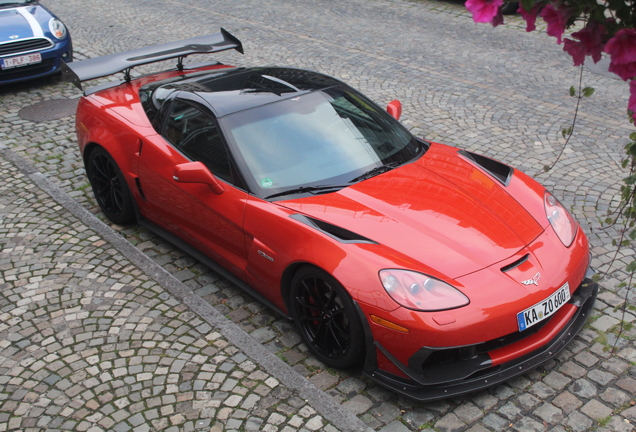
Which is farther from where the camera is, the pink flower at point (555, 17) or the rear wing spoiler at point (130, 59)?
the rear wing spoiler at point (130, 59)

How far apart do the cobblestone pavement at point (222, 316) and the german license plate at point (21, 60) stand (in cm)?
44

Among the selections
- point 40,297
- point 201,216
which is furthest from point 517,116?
point 40,297

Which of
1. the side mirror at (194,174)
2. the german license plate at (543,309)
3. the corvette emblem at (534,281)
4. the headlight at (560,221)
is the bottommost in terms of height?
the german license plate at (543,309)

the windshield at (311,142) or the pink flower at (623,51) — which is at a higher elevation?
the pink flower at (623,51)

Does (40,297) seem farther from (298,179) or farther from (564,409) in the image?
(564,409)

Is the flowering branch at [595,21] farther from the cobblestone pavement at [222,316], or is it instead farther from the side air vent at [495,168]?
the side air vent at [495,168]

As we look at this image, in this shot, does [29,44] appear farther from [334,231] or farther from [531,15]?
[531,15]

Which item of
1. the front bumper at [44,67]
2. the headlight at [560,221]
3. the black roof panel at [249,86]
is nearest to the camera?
the headlight at [560,221]

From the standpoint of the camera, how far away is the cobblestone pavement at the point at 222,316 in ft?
11.6

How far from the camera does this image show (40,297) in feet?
15.4

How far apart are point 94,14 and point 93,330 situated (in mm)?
10956

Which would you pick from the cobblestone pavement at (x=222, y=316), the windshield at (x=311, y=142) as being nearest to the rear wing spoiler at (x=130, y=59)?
the cobblestone pavement at (x=222, y=316)

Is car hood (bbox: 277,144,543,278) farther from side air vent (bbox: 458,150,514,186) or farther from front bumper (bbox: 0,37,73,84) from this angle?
front bumper (bbox: 0,37,73,84)

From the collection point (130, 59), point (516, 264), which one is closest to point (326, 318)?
point (516, 264)
